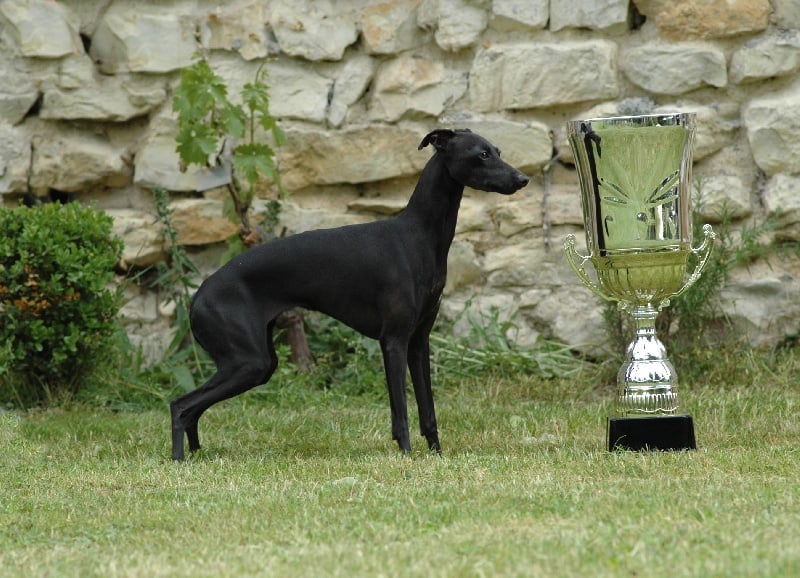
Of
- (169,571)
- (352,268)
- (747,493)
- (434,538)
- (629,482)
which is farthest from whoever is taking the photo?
(352,268)

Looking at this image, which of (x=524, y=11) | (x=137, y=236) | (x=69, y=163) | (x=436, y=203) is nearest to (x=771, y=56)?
(x=524, y=11)

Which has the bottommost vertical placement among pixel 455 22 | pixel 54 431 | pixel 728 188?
pixel 54 431

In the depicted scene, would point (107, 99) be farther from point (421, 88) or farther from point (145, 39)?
point (421, 88)

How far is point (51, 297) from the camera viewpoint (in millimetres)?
5898

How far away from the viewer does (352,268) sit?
4625mm

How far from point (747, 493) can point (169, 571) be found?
1795mm

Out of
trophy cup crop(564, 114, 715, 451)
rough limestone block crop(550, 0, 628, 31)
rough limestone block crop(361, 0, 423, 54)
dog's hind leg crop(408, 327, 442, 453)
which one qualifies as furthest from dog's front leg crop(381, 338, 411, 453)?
rough limestone block crop(550, 0, 628, 31)

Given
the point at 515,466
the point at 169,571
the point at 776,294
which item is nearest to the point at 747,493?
the point at 515,466

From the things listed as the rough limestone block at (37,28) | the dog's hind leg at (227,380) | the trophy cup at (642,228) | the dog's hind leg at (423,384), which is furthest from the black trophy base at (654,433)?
the rough limestone block at (37,28)

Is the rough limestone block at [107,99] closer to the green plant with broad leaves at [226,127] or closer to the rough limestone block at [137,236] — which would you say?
the green plant with broad leaves at [226,127]

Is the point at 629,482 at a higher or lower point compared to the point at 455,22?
lower

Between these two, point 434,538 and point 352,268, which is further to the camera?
point 352,268

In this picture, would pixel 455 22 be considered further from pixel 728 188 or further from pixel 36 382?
pixel 36 382

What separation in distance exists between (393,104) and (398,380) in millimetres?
2589
